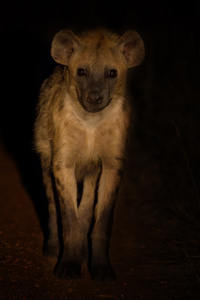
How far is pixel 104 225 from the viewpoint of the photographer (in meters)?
3.41

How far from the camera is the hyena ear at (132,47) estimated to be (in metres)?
3.49

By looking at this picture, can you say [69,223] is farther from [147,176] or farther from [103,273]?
[147,176]

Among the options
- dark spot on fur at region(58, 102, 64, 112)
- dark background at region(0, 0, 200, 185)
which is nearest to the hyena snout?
dark spot on fur at region(58, 102, 64, 112)

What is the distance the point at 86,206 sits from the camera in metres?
3.70

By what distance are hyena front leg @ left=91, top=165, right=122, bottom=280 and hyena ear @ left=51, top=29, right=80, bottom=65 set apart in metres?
0.73

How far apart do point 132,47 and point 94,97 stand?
1.69 ft

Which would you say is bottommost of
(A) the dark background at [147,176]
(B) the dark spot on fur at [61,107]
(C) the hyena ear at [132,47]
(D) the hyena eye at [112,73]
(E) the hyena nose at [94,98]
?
(A) the dark background at [147,176]

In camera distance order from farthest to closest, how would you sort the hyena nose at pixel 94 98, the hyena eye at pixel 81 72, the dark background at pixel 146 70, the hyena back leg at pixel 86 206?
the dark background at pixel 146 70 < the hyena back leg at pixel 86 206 < the hyena eye at pixel 81 72 < the hyena nose at pixel 94 98

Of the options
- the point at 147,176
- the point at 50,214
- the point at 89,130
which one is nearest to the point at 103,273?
the point at 50,214

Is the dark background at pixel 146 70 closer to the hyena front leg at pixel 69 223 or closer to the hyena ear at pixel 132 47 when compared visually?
the hyena ear at pixel 132 47

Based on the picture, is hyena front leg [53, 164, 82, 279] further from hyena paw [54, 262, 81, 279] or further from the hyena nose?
the hyena nose

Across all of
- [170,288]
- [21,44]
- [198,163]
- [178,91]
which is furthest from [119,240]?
[21,44]

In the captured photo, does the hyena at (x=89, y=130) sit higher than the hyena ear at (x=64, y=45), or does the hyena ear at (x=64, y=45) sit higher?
the hyena ear at (x=64, y=45)

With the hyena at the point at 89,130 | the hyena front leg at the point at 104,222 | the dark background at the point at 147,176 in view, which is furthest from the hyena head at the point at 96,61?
the dark background at the point at 147,176
